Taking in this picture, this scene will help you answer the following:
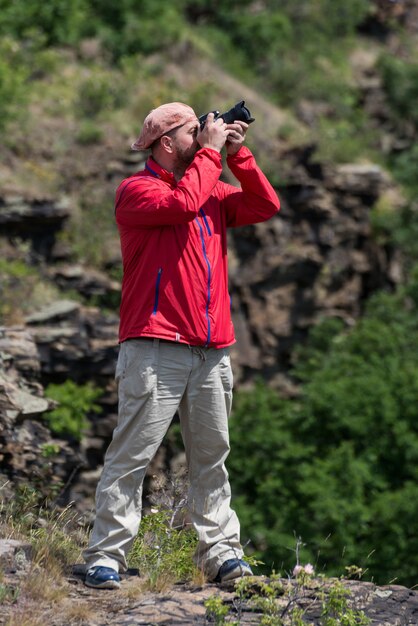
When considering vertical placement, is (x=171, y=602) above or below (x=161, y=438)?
below

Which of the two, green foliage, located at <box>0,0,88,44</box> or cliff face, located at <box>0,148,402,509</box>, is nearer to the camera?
cliff face, located at <box>0,148,402,509</box>

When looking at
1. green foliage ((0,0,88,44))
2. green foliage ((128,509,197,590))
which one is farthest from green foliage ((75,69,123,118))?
green foliage ((128,509,197,590))

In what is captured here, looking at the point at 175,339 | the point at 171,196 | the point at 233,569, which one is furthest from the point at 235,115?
the point at 233,569

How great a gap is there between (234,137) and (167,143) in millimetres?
315

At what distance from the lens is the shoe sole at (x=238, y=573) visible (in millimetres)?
4250

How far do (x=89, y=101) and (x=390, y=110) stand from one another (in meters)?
10.9

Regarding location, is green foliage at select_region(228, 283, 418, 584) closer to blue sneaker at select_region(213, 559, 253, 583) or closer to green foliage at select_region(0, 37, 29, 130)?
green foliage at select_region(0, 37, 29, 130)

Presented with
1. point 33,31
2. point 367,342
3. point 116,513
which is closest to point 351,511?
point 367,342

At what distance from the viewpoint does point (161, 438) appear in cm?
429

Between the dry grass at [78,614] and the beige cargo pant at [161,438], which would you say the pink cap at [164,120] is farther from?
the dry grass at [78,614]

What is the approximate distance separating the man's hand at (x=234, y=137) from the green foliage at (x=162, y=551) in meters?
1.88

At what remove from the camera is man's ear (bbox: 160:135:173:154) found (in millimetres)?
4414

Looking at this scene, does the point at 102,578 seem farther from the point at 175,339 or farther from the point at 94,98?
the point at 94,98

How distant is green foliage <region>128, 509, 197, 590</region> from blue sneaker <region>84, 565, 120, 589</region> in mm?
184
